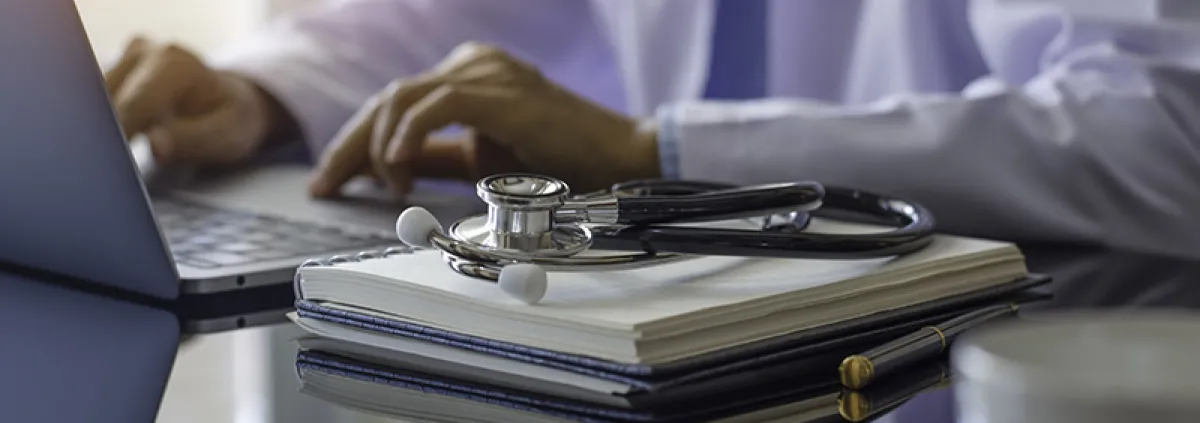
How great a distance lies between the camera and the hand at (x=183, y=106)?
101 cm

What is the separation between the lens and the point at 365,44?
130 centimetres

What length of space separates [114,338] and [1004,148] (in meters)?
0.55

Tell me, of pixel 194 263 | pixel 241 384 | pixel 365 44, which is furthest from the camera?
pixel 365 44

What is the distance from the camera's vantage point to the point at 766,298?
0.42m

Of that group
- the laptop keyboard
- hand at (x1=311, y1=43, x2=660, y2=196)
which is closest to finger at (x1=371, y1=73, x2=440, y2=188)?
hand at (x1=311, y1=43, x2=660, y2=196)

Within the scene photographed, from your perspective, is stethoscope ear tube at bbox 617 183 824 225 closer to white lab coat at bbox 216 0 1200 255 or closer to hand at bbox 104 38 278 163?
white lab coat at bbox 216 0 1200 255

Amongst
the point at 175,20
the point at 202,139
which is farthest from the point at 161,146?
the point at 175,20

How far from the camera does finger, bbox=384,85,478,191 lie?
860 millimetres

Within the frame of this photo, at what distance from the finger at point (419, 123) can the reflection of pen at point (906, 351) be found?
458 millimetres

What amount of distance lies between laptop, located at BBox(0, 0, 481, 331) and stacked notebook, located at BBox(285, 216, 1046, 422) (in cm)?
13

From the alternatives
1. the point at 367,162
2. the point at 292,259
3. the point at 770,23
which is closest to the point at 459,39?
the point at 770,23

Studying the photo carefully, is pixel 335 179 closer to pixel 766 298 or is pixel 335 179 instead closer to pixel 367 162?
pixel 367 162

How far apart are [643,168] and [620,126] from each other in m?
0.04

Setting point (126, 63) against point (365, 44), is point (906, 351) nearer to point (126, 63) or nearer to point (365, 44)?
point (126, 63)
